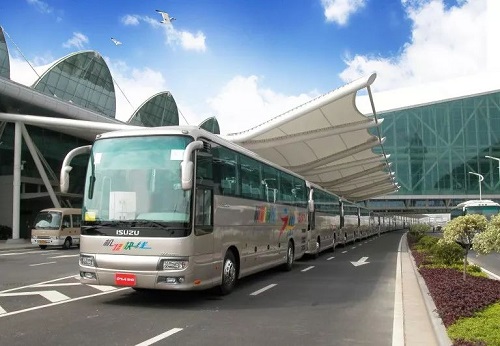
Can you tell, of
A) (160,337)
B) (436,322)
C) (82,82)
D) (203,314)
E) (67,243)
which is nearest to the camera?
(160,337)

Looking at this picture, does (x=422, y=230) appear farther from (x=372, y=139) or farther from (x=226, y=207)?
(x=226, y=207)

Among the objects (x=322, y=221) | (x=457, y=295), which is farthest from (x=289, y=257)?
(x=457, y=295)

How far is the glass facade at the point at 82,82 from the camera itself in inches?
2110

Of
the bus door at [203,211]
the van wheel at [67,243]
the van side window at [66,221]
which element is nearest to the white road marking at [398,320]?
the bus door at [203,211]

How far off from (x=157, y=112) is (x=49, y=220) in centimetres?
4321

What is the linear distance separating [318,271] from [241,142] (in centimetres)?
1449

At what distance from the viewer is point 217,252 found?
1020 centimetres

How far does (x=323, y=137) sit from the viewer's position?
3147 centimetres

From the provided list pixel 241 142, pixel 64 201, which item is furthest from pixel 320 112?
pixel 64 201

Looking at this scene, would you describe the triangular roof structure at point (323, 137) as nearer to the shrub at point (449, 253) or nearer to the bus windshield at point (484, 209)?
the bus windshield at point (484, 209)

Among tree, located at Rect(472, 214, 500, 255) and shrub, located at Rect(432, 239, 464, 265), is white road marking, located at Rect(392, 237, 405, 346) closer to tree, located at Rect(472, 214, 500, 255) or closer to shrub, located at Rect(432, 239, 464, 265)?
tree, located at Rect(472, 214, 500, 255)

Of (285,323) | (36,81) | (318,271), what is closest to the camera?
(285,323)

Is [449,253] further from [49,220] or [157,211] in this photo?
[49,220]

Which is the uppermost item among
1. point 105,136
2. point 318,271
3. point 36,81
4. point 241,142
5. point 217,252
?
point 36,81
